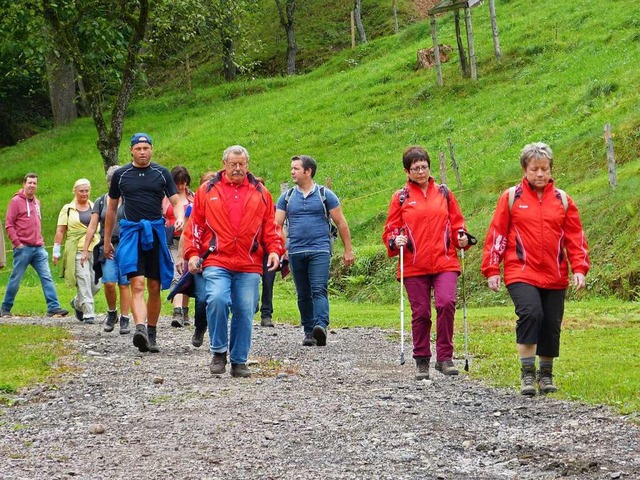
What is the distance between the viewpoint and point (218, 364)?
11.8 metres

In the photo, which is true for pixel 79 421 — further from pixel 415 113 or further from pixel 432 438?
pixel 415 113

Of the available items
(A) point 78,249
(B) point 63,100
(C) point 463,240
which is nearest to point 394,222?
(C) point 463,240

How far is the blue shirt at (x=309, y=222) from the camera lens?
47.5ft

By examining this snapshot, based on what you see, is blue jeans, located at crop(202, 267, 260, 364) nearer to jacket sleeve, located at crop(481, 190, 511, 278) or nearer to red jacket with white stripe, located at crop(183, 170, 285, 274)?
red jacket with white stripe, located at crop(183, 170, 285, 274)

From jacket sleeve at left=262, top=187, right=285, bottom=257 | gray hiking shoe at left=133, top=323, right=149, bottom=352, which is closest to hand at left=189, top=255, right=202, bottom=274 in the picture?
jacket sleeve at left=262, top=187, right=285, bottom=257

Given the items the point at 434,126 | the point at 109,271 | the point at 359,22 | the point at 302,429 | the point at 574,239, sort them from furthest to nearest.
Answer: the point at 359,22, the point at 434,126, the point at 109,271, the point at 574,239, the point at 302,429

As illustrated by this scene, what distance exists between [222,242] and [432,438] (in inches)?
152

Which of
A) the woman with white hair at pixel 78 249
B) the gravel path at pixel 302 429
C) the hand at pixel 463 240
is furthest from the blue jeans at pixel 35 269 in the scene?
the hand at pixel 463 240

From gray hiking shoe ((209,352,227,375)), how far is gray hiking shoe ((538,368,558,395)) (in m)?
3.24

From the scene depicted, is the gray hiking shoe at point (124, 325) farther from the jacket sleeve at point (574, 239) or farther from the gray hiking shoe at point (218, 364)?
the jacket sleeve at point (574, 239)

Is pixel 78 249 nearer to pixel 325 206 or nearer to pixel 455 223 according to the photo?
pixel 325 206

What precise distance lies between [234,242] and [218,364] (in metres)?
1.25

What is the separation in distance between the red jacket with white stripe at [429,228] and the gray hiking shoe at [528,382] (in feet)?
4.98

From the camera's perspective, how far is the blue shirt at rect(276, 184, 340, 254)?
14.5 metres
